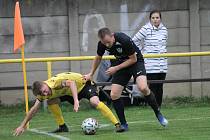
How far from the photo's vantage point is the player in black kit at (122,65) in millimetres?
9836

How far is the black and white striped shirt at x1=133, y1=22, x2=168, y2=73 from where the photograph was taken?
1268cm

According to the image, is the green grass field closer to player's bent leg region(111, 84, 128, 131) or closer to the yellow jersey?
player's bent leg region(111, 84, 128, 131)

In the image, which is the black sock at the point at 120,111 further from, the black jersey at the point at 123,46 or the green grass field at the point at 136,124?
the black jersey at the point at 123,46

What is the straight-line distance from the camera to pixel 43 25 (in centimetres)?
1438

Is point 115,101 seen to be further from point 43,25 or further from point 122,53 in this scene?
point 43,25

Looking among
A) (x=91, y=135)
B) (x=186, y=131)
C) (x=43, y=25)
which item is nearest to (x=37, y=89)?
(x=91, y=135)

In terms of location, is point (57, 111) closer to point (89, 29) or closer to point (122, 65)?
point (122, 65)

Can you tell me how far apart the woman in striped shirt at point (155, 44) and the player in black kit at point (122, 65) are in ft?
8.16

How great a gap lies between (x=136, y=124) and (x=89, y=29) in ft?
13.3

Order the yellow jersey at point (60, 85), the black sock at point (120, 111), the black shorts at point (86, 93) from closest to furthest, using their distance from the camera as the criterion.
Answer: the yellow jersey at point (60, 85), the black shorts at point (86, 93), the black sock at point (120, 111)

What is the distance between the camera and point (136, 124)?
11.0 meters

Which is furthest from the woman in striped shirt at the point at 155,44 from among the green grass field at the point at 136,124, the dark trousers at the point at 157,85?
the green grass field at the point at 136,124

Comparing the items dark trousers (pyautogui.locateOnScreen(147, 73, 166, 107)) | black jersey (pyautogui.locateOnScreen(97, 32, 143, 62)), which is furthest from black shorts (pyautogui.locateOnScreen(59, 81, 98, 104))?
dark trousers (pyautogui.locateOnScreen(147, 73, 166, 107))

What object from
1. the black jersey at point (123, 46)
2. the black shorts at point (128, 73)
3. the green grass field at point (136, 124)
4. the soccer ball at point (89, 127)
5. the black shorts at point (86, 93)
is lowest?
A: the green grass field at point (136, 124)
